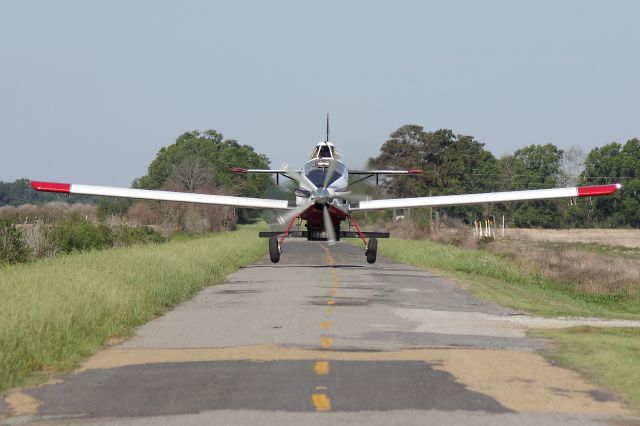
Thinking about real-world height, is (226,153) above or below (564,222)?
above

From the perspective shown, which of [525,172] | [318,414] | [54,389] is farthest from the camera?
[525,172]

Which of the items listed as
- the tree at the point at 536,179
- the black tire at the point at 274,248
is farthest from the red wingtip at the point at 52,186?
the tree at the point at 536,179

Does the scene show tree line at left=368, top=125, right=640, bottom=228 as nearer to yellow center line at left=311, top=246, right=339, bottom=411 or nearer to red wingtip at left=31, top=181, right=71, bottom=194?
red wingtip at left=31, top=181, right=71, bottom=194

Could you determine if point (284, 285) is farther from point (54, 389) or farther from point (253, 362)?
point (54, 389)

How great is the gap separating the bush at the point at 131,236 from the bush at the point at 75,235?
4.63m

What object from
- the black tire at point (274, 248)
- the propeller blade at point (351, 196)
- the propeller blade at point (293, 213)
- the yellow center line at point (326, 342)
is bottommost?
the yellow center line at point (326, 342)

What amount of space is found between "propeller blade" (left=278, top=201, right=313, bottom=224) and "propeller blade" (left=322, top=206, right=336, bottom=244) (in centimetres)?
59

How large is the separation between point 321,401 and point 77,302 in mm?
7536

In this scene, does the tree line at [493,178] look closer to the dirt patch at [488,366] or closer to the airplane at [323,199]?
the airplane at [323,199]

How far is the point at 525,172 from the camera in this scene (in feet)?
411

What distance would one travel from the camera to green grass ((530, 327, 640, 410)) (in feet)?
36.1

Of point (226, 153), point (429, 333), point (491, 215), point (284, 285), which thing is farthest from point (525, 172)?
point (429, 333)

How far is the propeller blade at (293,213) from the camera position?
31750 millimetres

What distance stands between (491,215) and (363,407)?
108 m
